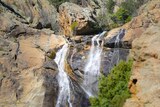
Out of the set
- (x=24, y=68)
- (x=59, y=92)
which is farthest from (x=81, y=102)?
(x=24, y=68)

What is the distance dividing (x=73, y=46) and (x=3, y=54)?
9.17 metres

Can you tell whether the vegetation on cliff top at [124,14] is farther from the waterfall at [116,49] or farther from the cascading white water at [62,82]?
the cascading white water at [62,82]

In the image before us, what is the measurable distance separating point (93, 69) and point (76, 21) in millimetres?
15311

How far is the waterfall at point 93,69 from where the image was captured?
38144mm

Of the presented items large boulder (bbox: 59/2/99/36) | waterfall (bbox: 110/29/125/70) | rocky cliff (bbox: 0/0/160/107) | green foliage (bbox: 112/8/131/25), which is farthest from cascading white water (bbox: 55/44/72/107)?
green foliage (bbox: 112/8/131/25)

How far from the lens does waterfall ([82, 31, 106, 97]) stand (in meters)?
38.1

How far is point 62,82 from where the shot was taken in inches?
1485

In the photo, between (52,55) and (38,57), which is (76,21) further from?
(38,57)

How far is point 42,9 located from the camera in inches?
2301

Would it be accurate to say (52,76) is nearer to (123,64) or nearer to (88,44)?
(88,44)

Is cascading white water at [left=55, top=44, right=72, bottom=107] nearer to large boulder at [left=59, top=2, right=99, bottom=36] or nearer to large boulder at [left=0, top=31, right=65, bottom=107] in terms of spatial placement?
large boulder at [left=0, top=31, right=65, bottom=107]

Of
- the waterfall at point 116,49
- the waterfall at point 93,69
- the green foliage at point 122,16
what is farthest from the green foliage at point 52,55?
the green foliage at point 122,16

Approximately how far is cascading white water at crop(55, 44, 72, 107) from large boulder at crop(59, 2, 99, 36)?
10.7 m

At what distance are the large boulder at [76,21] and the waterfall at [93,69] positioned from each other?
30.5 feet
